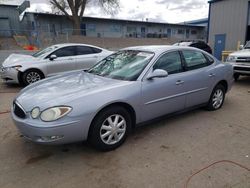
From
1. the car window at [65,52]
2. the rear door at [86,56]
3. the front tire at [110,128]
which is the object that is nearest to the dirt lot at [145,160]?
the front tire at [110,128]

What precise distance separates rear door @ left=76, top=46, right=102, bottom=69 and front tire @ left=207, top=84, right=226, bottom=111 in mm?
4874

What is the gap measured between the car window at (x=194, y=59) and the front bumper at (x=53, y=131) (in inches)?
96.7

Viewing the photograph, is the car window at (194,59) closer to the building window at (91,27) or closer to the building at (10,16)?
the building at (10,16)

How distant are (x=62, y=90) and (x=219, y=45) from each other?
1773 cm

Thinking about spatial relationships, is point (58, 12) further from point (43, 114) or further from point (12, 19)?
point (43, 114)

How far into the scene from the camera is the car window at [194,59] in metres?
4.25

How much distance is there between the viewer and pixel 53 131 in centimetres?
275

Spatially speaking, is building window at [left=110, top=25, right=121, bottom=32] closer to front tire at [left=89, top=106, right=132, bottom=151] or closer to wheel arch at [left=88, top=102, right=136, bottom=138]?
wheel arch at [left=88, top=102, right=136, bottom=138]

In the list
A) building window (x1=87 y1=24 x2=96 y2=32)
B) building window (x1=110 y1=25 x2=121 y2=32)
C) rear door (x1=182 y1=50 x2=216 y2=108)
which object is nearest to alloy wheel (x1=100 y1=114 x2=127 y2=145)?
rear door (x1=182 y1=50 x2=216 y2=108)

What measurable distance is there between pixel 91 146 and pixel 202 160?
5.18 feet

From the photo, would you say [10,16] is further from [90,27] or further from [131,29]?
[131,29]

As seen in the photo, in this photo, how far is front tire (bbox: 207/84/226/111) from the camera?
4.81 meters

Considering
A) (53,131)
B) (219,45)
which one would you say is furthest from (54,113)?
(219,45)

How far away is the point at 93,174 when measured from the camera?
276 centimetres
